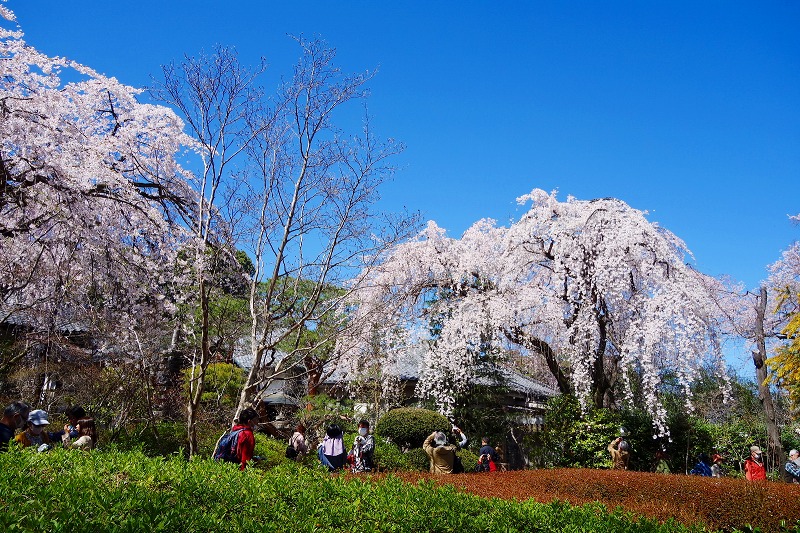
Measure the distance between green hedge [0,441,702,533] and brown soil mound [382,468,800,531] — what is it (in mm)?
2194

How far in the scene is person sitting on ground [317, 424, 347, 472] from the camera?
796 centimetres

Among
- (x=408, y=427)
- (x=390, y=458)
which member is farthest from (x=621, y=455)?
(x=390, y=458)

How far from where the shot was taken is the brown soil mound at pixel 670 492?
280 inches

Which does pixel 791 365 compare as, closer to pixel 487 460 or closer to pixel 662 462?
pixel 662 462

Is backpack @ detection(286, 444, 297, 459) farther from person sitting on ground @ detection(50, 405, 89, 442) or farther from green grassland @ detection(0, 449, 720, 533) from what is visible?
green grassland @ detection(0, 449, 720, 533)

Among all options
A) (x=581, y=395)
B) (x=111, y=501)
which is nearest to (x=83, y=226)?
(x=111, y=501)

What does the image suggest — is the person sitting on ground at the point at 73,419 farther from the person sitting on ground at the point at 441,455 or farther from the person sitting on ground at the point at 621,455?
the person sitting on ground at the point at 621,455

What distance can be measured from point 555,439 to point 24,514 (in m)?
12.6

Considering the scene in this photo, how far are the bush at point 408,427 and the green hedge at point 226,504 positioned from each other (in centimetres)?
671

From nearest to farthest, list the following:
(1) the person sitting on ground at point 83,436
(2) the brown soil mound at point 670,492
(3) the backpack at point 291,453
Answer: (1) the person sitting on ground at point 83,436 → (2) the brown soil mound at point 670,492 → (3) the backpack at point 291,453

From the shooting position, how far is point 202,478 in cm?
439

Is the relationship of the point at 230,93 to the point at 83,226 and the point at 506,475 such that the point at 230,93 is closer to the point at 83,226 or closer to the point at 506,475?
the point at 83,226

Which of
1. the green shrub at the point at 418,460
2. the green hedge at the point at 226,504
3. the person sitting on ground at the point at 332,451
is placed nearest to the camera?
the green hedge at the point at 226,504

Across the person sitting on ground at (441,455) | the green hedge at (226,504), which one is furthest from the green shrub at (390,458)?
the green hedge at (226,504)
